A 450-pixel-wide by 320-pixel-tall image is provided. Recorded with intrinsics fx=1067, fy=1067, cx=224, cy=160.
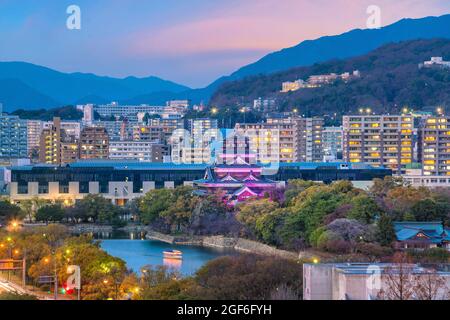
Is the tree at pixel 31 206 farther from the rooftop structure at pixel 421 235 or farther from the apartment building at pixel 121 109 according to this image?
the apartment building at pixel 121 109

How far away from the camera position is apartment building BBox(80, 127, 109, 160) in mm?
28375

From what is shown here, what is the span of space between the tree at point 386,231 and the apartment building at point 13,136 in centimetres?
2542

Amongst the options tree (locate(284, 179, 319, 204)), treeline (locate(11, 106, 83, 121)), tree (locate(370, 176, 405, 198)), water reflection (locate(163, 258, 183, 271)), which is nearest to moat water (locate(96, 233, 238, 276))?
water reflection (locate(163, 258, 183, 271))

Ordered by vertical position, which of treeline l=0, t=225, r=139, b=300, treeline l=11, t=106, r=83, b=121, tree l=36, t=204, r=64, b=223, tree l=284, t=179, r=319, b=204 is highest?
treeline l=11, t=106, r=83, b=121

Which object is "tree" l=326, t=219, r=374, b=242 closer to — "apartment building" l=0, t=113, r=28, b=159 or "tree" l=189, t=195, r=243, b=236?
"tree" l=189, t=195, r=243, b=236

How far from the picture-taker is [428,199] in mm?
12883

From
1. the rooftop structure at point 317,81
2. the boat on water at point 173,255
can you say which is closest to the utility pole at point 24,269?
the boat on water at point 173,255

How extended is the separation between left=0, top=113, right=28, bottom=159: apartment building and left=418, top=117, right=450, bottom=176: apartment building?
1618cm

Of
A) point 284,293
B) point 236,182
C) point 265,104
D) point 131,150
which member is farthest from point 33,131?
point 284,293

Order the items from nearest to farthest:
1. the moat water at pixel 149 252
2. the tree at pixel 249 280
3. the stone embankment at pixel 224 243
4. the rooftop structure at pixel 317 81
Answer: the tree at pixel 249 280 → the moat water at pixel 149 252 → the stone embankment at pixel 224 243 → the rooftop structure at pixel 317 81

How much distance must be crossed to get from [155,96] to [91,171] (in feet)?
123

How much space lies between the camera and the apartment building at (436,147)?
23625 mm

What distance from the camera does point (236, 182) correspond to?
61.4 ft
